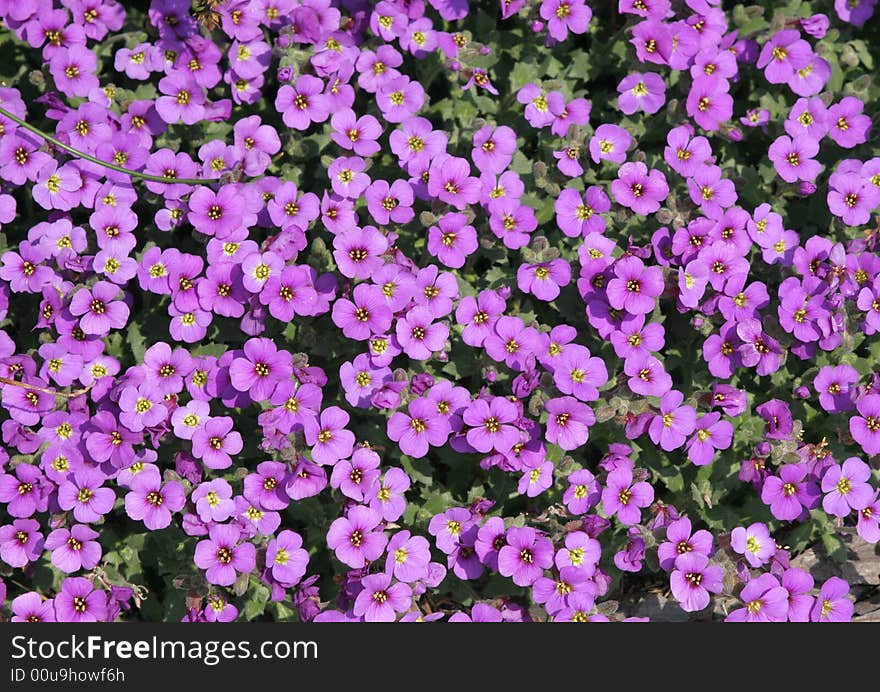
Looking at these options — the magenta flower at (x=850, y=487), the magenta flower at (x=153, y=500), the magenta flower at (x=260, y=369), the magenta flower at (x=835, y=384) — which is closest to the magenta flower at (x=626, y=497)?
the magenta flower at (x=850, y=487)

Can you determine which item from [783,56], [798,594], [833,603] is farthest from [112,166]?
[833,603]

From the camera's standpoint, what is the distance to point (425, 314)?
5102 mm

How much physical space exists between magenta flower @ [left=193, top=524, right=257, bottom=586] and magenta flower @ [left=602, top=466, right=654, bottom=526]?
1900 millimetres

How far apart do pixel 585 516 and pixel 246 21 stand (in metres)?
3.62

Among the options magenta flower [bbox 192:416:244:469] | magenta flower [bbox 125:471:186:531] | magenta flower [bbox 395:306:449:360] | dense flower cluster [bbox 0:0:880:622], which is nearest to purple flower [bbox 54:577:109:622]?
dense flower cluster [bbox 0:0:880:622]

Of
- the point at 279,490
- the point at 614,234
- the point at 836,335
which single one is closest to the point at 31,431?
the point at 279,490

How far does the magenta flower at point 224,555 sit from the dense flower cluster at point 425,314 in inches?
0.7

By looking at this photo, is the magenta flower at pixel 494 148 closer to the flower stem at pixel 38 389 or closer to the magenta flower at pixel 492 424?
the magenta flower at pixel 492 424

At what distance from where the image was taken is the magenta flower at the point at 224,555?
476 cm

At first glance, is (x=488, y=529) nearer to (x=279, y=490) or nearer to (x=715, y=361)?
(x=279, y=490)

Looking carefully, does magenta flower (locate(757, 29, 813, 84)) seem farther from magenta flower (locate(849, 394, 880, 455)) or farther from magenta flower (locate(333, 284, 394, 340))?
magenta flower (locate(333, 284, 394, 340))

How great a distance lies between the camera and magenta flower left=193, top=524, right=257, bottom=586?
476 cm

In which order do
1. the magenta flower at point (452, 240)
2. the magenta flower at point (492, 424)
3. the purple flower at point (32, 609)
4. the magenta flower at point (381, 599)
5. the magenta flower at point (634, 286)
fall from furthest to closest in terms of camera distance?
1. the magenta flower at point (452, 240)
2. the magenta flower at point (634, 286)
3. the magenta flower at point (492, 424)
4. the purple flower at point (32, 609)
5. the magenta flower at point (381, 599)

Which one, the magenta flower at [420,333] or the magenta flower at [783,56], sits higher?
the magenta flower at [783,56]
